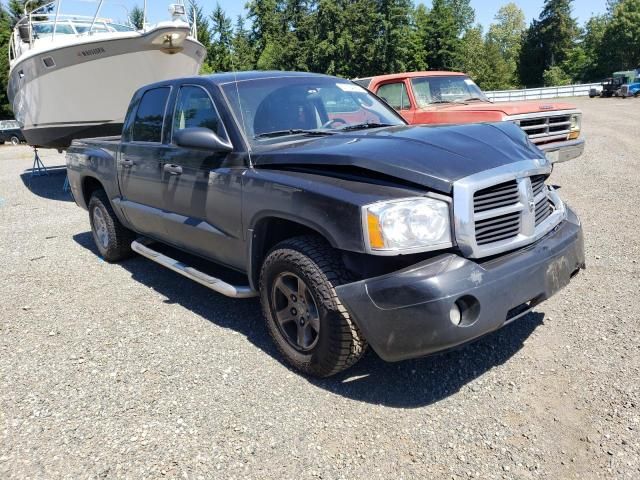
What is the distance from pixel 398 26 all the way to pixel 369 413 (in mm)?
58669

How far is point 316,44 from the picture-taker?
178 feet

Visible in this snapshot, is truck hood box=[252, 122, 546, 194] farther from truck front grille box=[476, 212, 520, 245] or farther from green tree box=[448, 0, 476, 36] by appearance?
green tree box=[448, 0, 476, 36]

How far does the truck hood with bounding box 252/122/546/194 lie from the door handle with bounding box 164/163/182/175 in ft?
3.11

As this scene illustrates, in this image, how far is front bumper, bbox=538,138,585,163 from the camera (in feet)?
25.2

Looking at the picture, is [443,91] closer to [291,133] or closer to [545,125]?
[545,125]

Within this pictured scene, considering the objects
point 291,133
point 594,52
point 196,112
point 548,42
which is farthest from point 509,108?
point 548,42

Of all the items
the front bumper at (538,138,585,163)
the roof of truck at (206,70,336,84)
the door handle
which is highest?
the roof of truck at (206,70,336,84)

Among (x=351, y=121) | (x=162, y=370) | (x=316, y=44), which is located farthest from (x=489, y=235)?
(x=316, y=44)

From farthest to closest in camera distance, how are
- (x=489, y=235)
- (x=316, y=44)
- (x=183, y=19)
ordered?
(x=316, y=44)
(x=183, y=19)
(x=489, y=235)

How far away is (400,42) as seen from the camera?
5572cm

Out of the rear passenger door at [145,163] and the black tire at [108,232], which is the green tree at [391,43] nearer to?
the black tire at [108,232]

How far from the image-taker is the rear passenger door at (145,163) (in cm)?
461

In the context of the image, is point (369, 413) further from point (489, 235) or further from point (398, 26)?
point (398, 26)

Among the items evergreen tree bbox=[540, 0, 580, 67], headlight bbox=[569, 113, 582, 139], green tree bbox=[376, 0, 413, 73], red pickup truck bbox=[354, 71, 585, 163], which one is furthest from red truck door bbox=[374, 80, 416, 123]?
evergreen tree bbox=[540, 0, 580, 67]
